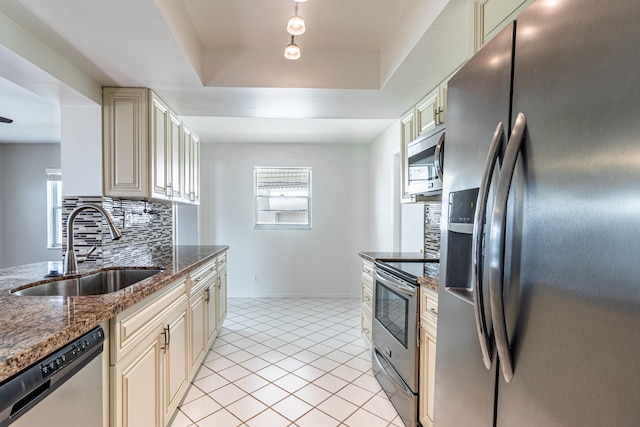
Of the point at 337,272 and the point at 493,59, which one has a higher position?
the point at 493,59

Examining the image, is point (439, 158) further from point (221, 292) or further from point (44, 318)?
point (221, 292)

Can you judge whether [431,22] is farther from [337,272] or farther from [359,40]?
[337,272]

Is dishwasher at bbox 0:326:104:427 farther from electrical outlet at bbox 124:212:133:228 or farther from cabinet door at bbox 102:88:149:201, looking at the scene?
electrical outlet at bbox 124:212:133:228

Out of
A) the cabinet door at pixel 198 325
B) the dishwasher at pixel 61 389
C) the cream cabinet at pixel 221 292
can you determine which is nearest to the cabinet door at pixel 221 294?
the cream cabinet at pixel 221 292

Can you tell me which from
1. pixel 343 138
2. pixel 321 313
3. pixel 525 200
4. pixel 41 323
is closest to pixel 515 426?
pixel 525 200

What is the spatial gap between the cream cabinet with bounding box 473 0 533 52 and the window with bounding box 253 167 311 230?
12.9 feet

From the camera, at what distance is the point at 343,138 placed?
474 centimetres

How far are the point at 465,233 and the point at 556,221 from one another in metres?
0.39

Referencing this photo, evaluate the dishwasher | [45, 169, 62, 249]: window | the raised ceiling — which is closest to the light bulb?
the raised ceiling

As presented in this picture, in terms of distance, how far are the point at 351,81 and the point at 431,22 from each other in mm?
877

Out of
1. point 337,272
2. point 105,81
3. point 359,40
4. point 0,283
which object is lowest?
point 337,272

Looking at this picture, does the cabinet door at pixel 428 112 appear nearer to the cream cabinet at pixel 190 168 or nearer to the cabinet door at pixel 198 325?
the cabinet door at pixel 198 325

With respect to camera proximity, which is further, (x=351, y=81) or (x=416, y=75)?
(x=351, y=81)

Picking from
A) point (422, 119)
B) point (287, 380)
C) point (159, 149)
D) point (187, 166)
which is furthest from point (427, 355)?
point (187, 166)
